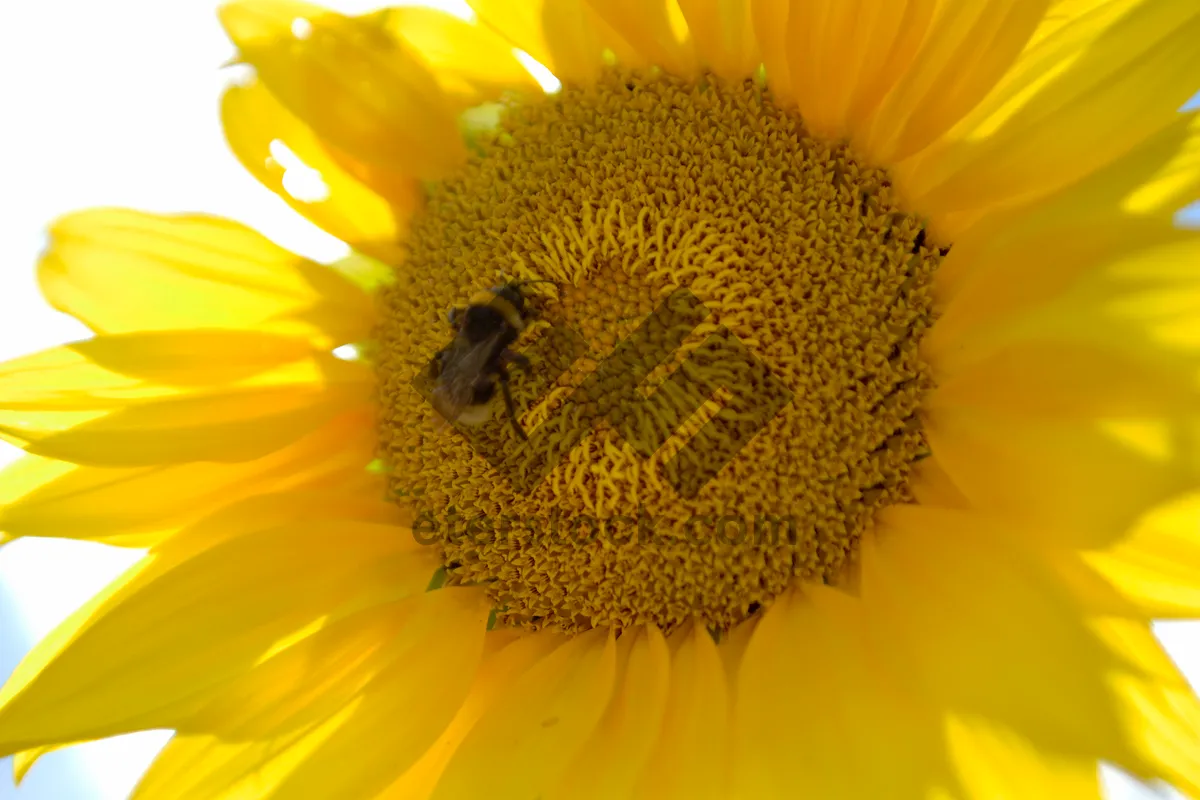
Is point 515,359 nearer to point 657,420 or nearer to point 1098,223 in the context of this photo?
point 657,420

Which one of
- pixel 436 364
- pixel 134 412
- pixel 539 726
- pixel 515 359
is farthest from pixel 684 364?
pixel 134 412

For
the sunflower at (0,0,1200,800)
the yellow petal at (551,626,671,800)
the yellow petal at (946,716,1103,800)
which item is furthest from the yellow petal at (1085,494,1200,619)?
the yellow petal at (551,626,671,800)

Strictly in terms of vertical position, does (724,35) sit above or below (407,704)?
above

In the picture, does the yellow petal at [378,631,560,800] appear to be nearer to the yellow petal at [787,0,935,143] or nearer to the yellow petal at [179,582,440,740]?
the yellow petal at [179,582,440,740]

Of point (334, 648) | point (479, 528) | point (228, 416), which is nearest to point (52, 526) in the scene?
point (228, 416)

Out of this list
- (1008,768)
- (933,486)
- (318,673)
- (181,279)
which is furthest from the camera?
(181,279)

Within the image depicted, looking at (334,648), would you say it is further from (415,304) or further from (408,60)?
(408,60)

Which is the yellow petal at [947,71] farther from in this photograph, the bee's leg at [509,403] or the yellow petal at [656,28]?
the bee's leg at [509,403]
